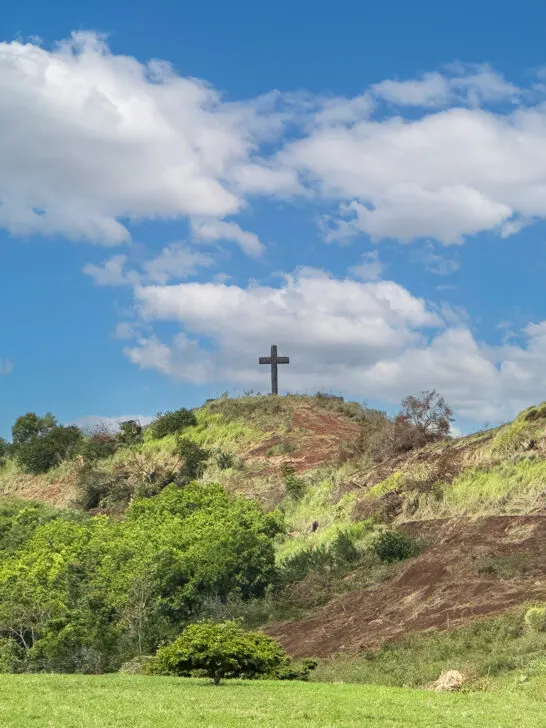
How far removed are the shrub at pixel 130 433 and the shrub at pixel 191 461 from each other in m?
10.2

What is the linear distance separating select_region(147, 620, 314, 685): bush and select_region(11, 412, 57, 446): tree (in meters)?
65.2

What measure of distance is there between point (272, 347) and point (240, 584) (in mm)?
40756

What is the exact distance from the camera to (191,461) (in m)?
59.2

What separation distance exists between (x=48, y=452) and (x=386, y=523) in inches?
1789

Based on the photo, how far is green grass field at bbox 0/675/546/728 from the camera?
47.4 feet

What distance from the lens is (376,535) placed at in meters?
34.7

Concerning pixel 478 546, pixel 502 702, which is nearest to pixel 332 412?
pixel 478 546

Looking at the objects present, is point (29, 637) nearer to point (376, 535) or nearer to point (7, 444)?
point (376, 535)

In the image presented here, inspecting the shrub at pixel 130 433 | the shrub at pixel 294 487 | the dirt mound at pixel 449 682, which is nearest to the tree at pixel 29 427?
the shrub at pixel 130 433

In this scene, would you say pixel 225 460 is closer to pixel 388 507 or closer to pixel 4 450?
pixel 388 507

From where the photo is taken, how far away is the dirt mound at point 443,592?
2467cm

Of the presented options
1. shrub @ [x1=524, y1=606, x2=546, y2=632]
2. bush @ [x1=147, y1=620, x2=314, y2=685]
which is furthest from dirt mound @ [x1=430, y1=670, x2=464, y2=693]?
bush @ [x1=147, y1=620, x2=314, y2=685]

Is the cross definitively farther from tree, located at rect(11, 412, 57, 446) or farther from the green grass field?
the green grass field

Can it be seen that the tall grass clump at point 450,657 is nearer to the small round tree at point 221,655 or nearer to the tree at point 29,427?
the small round tree at point 221,655
